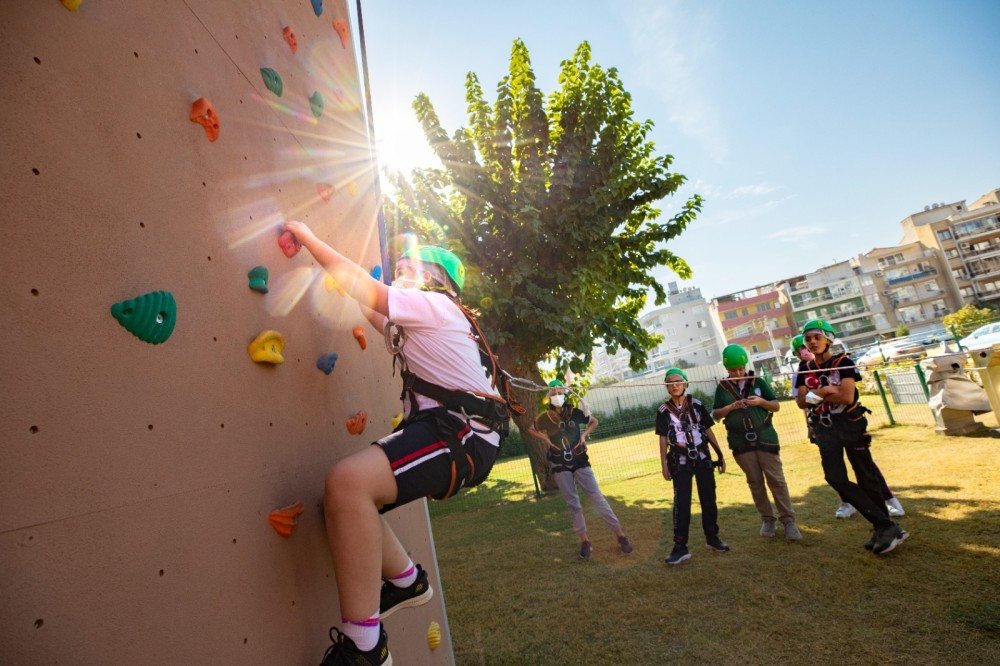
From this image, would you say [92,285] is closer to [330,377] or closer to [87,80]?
[87,80]

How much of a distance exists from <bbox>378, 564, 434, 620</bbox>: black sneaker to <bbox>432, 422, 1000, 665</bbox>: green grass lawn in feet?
6.45

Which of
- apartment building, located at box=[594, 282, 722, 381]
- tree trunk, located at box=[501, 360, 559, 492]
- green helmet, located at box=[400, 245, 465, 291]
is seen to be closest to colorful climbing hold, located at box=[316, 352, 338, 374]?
green helmet, located at box=[400, 245, 465, 291]

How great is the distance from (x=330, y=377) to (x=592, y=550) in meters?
4.94

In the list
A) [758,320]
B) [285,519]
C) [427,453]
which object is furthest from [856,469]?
[758,320]

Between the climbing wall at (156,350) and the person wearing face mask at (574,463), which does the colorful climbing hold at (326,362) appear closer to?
the climbing wall at (156,350)

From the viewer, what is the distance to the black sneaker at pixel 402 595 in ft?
6.43

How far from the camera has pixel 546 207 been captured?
9125 mm

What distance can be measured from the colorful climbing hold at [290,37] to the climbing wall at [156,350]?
128 mm

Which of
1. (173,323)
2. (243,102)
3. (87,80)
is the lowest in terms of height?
(173,323)

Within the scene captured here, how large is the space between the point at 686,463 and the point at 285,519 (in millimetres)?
4595

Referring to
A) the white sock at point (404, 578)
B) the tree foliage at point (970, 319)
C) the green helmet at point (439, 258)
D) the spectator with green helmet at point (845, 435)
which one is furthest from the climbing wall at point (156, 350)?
the tree foliage at point (970, 319)

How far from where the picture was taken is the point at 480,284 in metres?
8.49

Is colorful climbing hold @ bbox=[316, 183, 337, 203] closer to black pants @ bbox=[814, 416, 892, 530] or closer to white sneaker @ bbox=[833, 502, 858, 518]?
black pants @ bbox=[814, 416, 892, 530]

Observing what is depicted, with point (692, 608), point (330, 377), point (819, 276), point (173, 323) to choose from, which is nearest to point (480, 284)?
point (692, 608)
